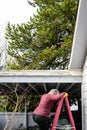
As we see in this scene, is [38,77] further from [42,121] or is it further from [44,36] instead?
[44,36]

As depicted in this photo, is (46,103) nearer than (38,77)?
Yes

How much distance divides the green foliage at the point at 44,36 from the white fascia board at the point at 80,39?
11329mm

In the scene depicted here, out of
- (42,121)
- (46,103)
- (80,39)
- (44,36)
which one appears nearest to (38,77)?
(46,103)

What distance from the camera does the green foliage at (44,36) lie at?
21.8 meters

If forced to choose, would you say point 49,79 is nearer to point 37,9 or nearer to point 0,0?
point 37,9

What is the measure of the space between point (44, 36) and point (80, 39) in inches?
527

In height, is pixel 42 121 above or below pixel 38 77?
below

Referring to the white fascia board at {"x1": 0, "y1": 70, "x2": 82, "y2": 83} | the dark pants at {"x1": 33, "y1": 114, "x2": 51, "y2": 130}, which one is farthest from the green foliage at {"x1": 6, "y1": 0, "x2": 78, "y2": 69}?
the dark pants at {"x1": 33, "y1": 114, "x2": 51, "y2": 130}

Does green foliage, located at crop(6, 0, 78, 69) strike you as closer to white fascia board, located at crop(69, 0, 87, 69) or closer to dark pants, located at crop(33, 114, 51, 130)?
white fascia board, located at crop(69, 0, 87, 69)

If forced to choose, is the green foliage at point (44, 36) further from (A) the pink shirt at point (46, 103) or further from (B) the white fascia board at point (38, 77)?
(A) the pink shirt at point (46, 103)

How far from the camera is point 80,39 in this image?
9.01 m

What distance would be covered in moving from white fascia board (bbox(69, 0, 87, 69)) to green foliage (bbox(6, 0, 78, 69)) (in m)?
11.3

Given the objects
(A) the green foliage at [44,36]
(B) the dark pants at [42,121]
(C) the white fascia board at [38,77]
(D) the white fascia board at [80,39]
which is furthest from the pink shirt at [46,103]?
(A) the green foliage at [44,36]

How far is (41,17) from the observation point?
2220 centimetres
